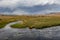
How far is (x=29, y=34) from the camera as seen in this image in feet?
19.2

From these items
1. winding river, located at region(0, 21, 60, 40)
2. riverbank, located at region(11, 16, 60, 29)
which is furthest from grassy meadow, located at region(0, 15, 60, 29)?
winding river, located at region(0, 21, 60, 40)

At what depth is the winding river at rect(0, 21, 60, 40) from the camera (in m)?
5.76

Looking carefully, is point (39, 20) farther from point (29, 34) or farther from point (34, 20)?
point (29, 34)

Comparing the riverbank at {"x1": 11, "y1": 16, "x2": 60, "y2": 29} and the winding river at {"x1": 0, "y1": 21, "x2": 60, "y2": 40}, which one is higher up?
the riverbank at {"x1": 11, "y1": 16, "x2": 60, "y2": 29}

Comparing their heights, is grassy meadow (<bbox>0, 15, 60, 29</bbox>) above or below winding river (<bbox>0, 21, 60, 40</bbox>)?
above

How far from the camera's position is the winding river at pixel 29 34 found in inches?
227

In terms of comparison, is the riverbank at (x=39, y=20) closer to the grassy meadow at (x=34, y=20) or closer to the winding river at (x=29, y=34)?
the grassy meadow at (x=34, y=20)

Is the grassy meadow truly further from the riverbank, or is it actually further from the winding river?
the winding river

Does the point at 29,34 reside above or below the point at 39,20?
below

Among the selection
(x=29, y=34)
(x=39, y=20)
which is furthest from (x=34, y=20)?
(x=29, y=34)

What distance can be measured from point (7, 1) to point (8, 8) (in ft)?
0.72

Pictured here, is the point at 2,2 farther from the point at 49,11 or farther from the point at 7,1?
the point at 49,11

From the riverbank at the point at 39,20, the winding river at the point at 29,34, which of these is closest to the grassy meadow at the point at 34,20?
the riverbank at the point at 39,20

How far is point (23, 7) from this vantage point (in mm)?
6109
